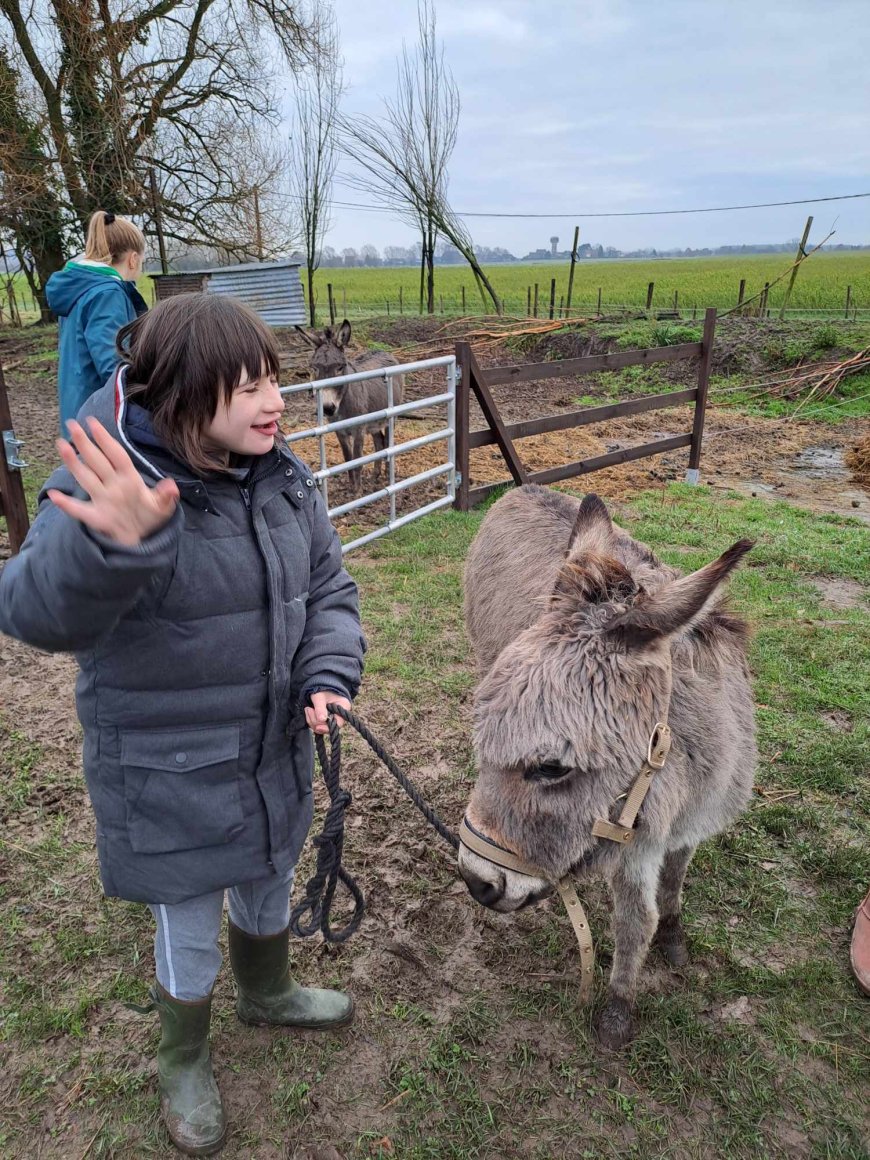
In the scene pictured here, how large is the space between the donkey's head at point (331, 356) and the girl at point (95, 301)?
4481 millimetres

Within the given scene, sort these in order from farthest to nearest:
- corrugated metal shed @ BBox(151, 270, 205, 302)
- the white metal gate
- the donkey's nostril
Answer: corrugated metal shed @ BBox(151, 270, 205, 302)
the white metal gate
the donkey's nostril

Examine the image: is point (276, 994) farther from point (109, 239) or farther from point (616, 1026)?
point (109, 239)

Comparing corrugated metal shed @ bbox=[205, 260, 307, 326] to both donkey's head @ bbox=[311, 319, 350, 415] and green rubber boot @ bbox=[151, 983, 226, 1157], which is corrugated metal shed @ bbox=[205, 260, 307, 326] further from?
green rubber boot @ bbox=[151, 983, 226, 1157]

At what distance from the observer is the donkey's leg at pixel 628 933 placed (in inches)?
81.5

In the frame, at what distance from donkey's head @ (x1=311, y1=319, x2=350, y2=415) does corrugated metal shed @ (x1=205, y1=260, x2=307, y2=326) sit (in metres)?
7.97

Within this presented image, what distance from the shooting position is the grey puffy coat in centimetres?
153

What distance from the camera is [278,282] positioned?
1616cm

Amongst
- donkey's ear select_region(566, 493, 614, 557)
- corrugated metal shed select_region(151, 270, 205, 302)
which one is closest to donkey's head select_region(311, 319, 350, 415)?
donkey's ear select_region(566, 493, 614, 557)

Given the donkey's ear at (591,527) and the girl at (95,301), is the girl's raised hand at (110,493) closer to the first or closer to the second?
the donkey's ear at (591,527)

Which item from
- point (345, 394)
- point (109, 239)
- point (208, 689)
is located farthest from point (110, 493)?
point (345, 394)

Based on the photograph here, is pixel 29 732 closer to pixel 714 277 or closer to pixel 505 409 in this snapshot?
pixel 505 409

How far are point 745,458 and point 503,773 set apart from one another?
8670mm

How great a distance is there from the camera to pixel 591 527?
89.1 inches

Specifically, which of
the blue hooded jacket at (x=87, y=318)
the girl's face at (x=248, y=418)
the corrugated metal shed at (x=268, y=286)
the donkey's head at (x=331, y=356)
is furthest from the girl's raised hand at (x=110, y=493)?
the corrugated metal shed at (x=268, y=286)
